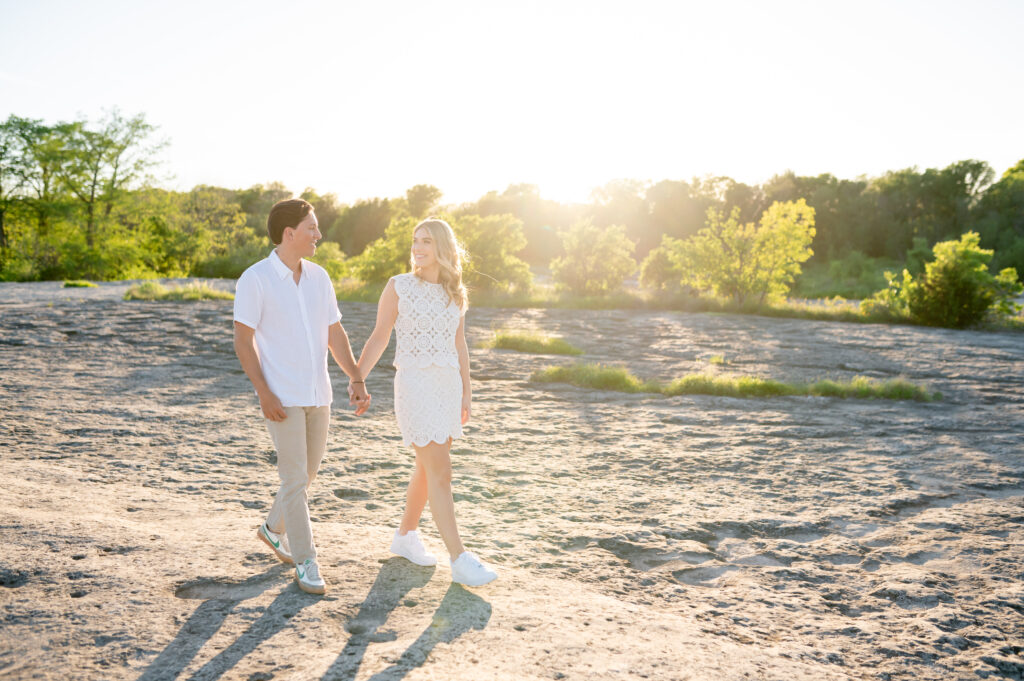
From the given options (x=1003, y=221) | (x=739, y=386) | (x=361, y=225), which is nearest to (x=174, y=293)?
(x=739, y=386)

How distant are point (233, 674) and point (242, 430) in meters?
4.38

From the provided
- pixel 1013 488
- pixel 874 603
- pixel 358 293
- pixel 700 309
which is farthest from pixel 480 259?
pixel 874 603

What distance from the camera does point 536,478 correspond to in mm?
5410

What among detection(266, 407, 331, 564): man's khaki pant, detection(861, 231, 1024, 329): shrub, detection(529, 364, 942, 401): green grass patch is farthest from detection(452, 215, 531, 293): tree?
detection(266, 407, 331, 564): man's khaki pant

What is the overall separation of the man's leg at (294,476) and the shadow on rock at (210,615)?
22 centimetres

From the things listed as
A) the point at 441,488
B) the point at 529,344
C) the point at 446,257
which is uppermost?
the point at 446,257

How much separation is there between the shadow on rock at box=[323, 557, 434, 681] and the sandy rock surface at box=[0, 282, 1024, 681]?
0.05 ft

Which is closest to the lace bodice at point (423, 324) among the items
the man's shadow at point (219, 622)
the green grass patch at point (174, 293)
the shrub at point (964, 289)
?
the man's shadow at point (219, 622)

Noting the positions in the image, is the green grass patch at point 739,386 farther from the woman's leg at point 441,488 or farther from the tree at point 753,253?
the tree at point 753,253

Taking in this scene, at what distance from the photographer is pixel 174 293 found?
54.8 ft

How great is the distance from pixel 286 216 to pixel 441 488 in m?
1.47

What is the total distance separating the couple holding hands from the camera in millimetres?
3021

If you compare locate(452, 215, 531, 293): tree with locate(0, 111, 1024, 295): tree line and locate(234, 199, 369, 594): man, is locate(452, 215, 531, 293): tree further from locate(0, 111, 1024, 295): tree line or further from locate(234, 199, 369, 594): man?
locate(234, 199, 369, 594): man

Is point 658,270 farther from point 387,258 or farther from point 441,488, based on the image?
point 441,488
